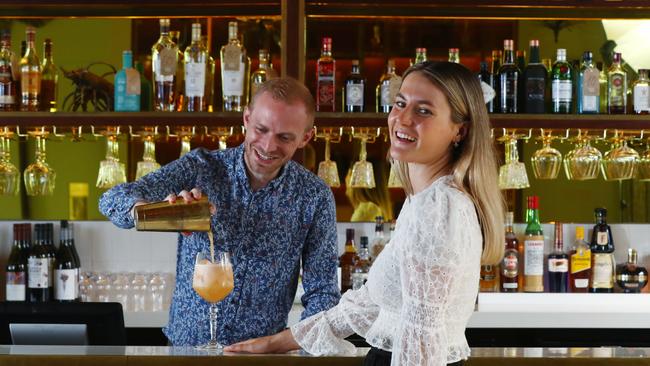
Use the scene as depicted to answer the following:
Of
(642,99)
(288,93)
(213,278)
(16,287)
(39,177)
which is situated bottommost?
(16,287)

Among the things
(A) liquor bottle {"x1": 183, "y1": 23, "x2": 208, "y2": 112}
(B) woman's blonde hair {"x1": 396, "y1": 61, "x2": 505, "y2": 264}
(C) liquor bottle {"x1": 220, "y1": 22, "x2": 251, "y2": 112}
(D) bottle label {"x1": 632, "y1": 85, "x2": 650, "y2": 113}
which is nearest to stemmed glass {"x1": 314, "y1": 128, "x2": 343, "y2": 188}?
(C) liquor bottle {"x1": 220, "y1": 22, "x2": 251, "y2": 112}

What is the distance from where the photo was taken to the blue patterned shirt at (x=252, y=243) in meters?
2.62


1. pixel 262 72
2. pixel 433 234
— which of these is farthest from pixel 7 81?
pixel 433 234

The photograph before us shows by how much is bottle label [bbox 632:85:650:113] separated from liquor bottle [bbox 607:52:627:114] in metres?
0.05

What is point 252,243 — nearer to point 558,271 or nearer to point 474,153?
point 474,153

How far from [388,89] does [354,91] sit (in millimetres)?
137

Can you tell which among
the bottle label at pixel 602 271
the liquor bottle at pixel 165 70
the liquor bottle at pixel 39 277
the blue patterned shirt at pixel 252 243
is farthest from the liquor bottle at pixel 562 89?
the liquor bottle at pixel 39 277

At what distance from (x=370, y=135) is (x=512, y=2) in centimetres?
81

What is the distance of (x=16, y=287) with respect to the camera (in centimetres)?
420

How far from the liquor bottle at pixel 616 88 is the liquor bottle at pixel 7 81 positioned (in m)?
2.42

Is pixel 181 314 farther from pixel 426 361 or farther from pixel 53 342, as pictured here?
pixel 426 361

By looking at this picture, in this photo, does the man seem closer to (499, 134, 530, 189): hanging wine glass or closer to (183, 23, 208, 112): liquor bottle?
(183, 23, 208, 112): liquor bottle

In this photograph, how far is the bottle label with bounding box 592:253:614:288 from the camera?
4320mm

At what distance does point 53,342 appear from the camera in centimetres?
221
